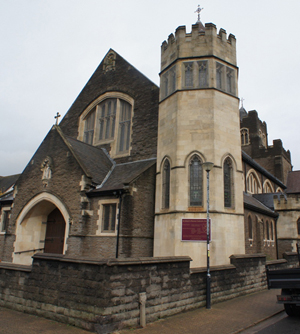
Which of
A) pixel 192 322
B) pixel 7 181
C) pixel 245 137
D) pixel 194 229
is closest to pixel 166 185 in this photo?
pixel 194 229

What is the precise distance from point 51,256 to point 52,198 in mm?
7607

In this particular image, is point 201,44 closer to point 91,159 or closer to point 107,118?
point 107,118

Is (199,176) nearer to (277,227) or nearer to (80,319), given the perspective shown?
(80,319)

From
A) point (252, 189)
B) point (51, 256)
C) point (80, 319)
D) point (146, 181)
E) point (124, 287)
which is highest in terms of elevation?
point (252, 189)

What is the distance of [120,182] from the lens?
14789mm

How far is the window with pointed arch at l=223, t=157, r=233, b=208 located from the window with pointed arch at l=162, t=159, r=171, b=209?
2.63 m

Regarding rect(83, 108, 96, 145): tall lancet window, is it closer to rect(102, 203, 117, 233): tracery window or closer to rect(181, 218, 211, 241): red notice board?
rect(102, 203, 117, 233): tracery window

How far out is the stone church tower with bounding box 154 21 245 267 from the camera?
43.0ft

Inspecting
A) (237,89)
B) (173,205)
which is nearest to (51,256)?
(173,205)


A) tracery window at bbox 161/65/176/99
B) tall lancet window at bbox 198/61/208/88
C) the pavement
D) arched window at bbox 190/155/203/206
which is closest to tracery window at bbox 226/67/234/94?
tall lancet window at bbox 198/61/208/88

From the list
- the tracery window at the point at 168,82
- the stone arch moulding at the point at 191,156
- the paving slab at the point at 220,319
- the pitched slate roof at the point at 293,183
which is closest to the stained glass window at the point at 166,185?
the stone arch moulding at the point at 191,156

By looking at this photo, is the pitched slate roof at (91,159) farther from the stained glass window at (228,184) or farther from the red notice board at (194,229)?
the stained glass window at (228,184)

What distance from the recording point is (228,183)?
14.3 meters

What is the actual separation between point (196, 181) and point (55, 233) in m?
8.78
